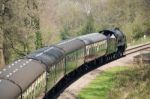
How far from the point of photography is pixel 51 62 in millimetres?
23672

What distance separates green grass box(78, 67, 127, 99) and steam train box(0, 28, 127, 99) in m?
1.99

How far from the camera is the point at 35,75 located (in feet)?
62.9

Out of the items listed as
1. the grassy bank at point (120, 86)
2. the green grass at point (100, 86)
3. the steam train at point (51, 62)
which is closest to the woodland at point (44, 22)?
the steam train at point (51, 62)

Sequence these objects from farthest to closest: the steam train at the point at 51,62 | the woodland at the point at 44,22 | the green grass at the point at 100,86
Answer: the woodland at the point at 44,22, the green grass at the point at 100,86, the steam train at the point at 51,62

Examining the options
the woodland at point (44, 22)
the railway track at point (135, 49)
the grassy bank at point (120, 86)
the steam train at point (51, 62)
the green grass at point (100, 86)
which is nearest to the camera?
the steam train at point (51, 62)

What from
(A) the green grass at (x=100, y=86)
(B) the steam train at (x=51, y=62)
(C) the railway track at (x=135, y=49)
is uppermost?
(B) the steam train at (x=51, y=62)

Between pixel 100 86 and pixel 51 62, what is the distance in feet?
22.0

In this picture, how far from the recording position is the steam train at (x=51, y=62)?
16525 millimetres

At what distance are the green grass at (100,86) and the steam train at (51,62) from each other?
1987 mm

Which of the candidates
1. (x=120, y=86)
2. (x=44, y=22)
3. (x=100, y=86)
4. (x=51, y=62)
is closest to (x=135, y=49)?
(x=44, y=22)

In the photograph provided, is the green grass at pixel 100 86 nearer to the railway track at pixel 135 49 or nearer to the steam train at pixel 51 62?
the steam train at pixel 51 62

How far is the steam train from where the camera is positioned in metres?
16.5

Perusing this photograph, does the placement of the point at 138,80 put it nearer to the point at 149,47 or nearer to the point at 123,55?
the point at 123,55

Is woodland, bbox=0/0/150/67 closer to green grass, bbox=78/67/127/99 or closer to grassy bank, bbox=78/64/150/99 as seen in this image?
green grass, bbox=78/67/127/99
